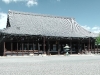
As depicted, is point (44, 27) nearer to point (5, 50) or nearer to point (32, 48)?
point (32, 48)

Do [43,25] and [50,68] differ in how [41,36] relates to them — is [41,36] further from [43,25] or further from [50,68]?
[50,68]

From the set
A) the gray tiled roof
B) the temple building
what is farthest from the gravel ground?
the gray tiled roof

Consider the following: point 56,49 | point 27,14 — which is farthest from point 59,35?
point 27,14

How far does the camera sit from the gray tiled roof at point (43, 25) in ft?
117

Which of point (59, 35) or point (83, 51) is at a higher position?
point (59, 35)

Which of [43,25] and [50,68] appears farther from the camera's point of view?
[43,25]

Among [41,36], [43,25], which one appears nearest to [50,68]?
[41,36]

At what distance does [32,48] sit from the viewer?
36.1 metres

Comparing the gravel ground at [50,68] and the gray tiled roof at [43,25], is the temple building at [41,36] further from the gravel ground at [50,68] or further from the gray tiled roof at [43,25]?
the gravel ground at [50,68]

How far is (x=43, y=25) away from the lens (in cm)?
3931

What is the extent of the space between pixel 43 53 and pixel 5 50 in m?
6.75

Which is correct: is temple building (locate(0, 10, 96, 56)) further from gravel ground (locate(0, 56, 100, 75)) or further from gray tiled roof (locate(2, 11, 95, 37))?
gravel ground (locate(0, 56, 100, 75))

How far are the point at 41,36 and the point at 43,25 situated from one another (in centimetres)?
449

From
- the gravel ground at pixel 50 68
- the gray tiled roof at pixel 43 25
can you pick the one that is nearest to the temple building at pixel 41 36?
the gray tiled roof at pixel 43 25
